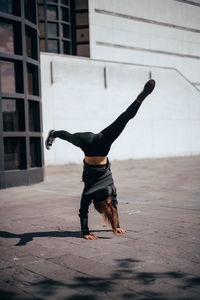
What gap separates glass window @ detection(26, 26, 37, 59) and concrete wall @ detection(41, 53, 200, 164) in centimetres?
763

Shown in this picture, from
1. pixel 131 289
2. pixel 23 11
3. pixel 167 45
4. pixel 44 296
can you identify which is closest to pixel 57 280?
pixel 44 296

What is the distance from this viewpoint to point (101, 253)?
4469mm

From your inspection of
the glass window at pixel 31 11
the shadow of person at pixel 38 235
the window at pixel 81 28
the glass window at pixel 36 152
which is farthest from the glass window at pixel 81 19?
the shadow of person at pixel 38 235

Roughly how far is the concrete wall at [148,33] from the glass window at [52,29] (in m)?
2.42

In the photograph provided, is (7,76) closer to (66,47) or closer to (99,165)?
(99,165)

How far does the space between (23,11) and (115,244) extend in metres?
9.33

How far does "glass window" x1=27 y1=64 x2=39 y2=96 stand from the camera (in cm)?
1248

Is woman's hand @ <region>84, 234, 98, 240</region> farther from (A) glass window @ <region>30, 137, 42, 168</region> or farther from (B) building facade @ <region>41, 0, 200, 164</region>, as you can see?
(B) building facade @ <region>41, 0, 200, 164</region>

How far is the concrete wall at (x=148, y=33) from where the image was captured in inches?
992

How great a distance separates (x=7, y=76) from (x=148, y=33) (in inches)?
720

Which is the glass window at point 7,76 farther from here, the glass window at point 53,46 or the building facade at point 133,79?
the glass window at point 53,46

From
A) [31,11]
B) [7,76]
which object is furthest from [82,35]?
[7,76]

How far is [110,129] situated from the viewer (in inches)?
195

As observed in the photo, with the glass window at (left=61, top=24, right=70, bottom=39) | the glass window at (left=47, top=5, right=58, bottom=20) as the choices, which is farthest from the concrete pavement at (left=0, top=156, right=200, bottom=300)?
the glass window at (left=61, top=24, right=70, bottom=39)
